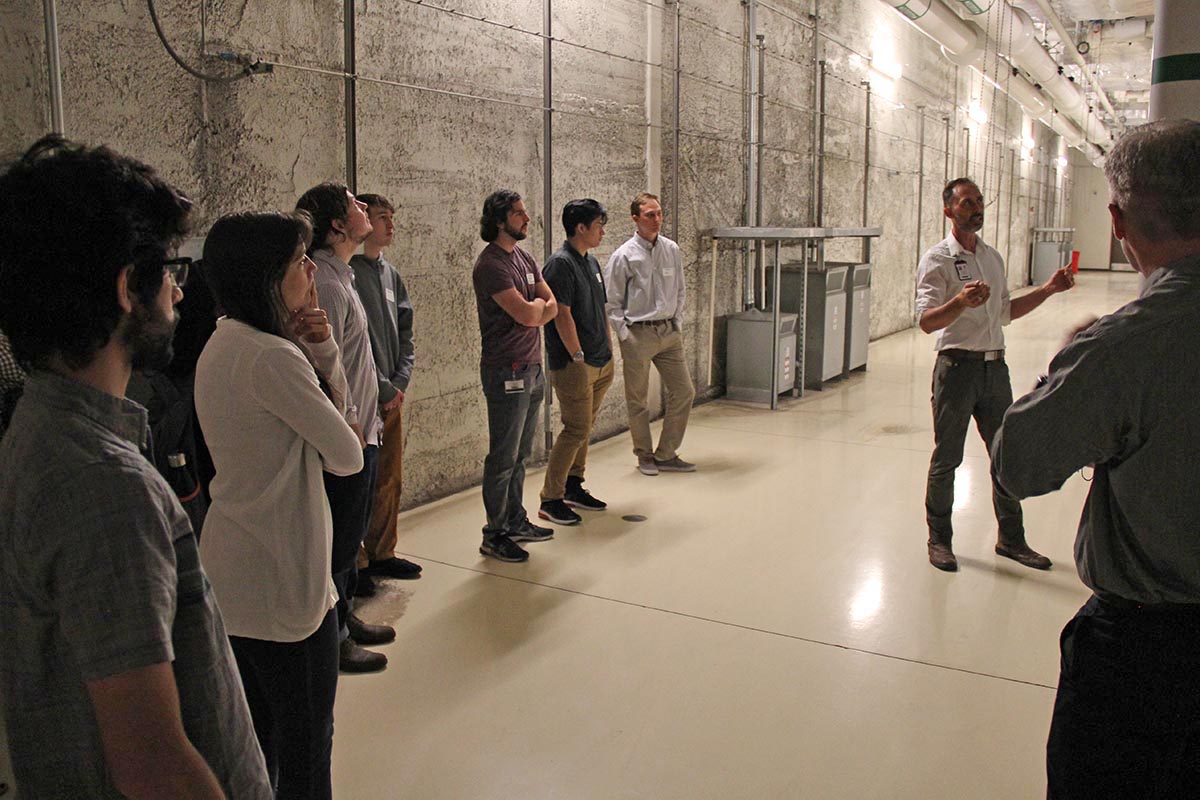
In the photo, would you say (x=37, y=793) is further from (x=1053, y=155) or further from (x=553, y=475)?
(x=1053, y=155)

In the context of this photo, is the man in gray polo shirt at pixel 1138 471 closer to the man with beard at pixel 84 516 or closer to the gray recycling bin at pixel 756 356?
the man with beard at pixel 84 516

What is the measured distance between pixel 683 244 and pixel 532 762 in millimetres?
5586

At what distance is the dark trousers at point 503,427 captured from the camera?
4301mm

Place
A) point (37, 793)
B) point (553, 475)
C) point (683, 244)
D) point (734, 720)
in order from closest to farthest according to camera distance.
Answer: point (37, 793) < point (734, 720) < point (553, 475) < point (683, 244)

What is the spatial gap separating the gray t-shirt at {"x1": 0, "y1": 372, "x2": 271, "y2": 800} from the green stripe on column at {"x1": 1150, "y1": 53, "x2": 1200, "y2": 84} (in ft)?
8.78

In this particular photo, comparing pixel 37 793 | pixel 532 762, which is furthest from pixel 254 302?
pixel 532 762

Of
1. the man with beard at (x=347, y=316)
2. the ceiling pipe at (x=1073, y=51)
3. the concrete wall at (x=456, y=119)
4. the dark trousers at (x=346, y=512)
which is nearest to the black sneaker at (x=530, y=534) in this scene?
the concrete wall at (x=456, y=119)

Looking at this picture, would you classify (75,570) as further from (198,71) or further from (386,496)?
(198,71)

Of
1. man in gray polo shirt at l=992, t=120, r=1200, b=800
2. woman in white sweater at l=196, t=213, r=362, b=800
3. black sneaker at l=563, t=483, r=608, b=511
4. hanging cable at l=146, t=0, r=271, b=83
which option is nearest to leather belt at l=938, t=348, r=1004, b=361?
black sneaker at l=563, t=483, r=608, b=511

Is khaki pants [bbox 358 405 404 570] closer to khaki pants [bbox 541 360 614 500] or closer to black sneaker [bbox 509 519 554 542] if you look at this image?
black sneaker [bbox 509 519 554 542]

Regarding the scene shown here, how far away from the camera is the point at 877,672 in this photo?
329 cm

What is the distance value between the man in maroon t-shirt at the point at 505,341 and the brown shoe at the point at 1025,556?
7.36ft

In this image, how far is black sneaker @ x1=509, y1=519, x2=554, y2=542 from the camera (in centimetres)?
461

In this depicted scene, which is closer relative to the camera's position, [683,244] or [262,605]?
[262,605]
